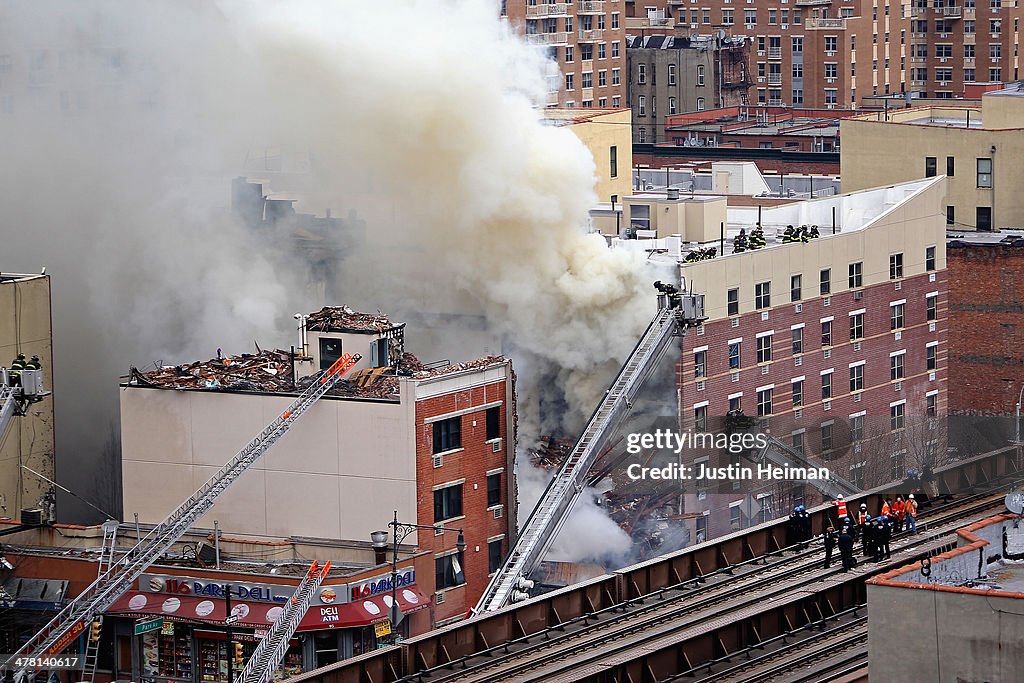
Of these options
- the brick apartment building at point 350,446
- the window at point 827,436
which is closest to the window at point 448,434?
the brick apartment building at point 350,446

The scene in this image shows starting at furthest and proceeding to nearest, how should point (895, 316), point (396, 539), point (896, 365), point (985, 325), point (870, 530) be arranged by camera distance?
point (985, 325)
point (896, 365)
point (895, 316)
point (396, 539)
point (870, 530)

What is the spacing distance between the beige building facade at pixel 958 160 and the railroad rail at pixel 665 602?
33016 millimetres

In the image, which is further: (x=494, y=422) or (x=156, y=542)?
(x=494, y=422)

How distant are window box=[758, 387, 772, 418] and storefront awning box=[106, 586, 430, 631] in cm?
1397

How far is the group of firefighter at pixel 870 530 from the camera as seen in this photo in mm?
45625

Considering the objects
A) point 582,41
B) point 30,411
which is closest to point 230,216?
point 30,411

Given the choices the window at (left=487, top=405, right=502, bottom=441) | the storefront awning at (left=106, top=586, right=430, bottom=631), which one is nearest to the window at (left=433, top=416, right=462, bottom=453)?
the window at (left=487, top=405, right=502, bottom=441)

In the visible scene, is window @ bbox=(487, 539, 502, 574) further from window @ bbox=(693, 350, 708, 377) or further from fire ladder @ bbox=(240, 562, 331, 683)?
window @ bbox=(693, 350, 708, 377)

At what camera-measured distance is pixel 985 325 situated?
77875 mm

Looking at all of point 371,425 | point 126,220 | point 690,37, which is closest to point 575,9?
point 690,37

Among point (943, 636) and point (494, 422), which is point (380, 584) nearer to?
point (494, 422)

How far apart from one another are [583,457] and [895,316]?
1582 centimetres

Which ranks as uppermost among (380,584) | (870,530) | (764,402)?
(764,402)

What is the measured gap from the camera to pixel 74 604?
172 ft
